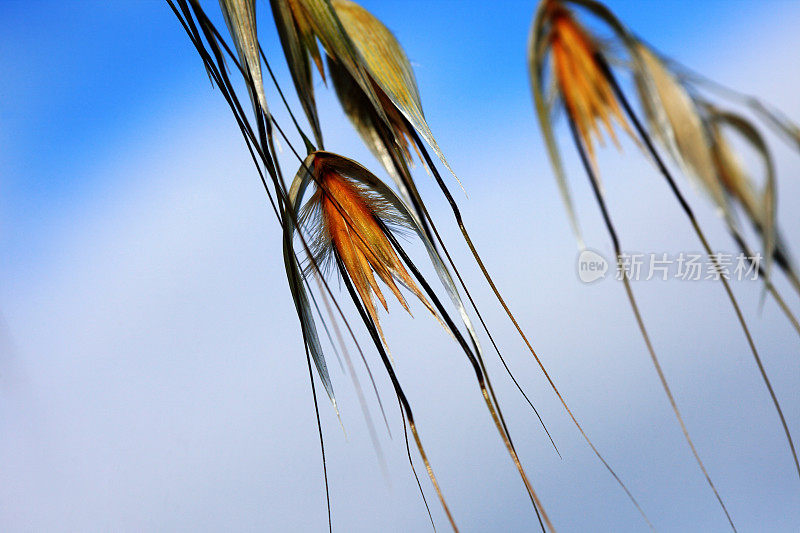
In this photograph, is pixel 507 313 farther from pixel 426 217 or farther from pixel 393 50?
pixel 393 50

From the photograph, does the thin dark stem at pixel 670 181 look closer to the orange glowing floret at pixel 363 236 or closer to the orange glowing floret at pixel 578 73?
the orange glowing floret at pixel 578 73

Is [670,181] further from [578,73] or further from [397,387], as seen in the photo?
[397,387]

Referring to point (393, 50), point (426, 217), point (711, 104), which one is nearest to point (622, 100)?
point (711, 104)

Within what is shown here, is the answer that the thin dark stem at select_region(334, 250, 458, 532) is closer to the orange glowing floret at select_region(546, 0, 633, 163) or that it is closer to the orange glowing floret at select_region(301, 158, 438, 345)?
the orange glowing floret at select_region(301, 158, 438, 345)

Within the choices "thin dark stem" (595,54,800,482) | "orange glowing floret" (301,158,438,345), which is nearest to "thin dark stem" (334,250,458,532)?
"orange glowing floret" (301,158,438,345)

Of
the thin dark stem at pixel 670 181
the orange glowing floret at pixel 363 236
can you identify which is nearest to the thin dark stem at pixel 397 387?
the orange glowing floret at pixel 363 236
